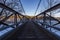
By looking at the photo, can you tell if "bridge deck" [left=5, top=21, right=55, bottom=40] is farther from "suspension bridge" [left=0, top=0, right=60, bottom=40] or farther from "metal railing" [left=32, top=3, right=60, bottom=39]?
"metal railing" [left=32, top=3, right=60, bottom=39]

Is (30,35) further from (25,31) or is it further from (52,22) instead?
(52,22)

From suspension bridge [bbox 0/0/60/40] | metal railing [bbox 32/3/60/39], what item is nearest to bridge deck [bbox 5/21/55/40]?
suspension bridge [bbox 0/0/60/40]

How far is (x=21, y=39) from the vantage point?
2.40 m

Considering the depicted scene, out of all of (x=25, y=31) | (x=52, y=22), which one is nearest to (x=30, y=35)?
(x=25, y=31)

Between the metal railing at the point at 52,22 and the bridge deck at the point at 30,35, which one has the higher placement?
the metal railing at the point at 52,22

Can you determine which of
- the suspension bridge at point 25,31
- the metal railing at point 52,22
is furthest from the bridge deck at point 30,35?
the metal railing at point 52,22

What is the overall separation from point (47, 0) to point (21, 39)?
29.6ft

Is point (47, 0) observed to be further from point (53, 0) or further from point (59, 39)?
point (59, 39)

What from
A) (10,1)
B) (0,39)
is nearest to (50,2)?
(10,1)

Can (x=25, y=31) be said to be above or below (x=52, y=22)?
below

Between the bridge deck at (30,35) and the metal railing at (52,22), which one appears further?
the bridge deck at (30,35)

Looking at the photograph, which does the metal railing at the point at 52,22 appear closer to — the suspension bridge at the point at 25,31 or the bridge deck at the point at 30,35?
the suspension bridge at the point at 25,31

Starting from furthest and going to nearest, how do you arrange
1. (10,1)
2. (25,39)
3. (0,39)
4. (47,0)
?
(47,0), (10,1), (25,39), (0,39)

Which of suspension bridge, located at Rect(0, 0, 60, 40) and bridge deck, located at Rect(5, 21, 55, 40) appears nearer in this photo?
suspension bridge, located at Rect(0, 0, 60, 40)
